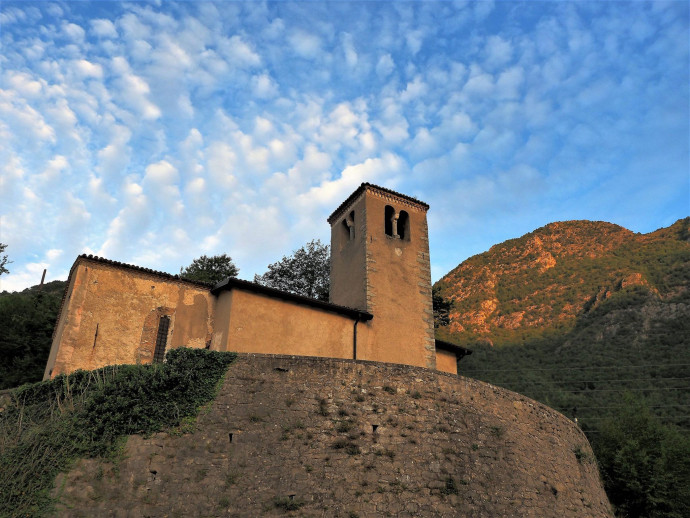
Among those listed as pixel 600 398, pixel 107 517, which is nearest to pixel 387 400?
pixel 107 517

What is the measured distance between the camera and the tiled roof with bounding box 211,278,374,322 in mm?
17250

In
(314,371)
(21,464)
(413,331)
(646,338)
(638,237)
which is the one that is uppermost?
(638,237)

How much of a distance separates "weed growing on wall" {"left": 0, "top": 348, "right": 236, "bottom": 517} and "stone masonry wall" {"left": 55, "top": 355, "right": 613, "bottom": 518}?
34 centimetres

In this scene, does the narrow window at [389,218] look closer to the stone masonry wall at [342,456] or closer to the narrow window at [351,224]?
the narrow window at [351,224]

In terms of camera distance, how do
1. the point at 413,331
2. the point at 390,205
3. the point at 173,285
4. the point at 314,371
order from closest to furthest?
1. the point at 314,371
2. the point at 173,285
3. the point at 413,331
4. the point at 390,205

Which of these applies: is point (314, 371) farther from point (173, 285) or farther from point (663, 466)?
point (663, 466)

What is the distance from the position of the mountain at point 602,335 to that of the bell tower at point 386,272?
358 inches

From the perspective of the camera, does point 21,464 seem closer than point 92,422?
Yes

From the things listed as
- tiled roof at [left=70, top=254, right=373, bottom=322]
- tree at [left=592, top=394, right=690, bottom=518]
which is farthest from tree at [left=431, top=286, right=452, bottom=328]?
tiled roof at [left=70, top=254, right=373, bottom=322]

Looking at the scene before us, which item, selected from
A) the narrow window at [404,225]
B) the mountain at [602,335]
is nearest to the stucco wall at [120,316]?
the narrow window at [404,225]

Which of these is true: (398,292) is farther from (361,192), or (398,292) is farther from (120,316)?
(120,316)

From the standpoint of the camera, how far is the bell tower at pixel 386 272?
20.8 m

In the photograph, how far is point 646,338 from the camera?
35.5m

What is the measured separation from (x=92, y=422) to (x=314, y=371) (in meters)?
5.35
